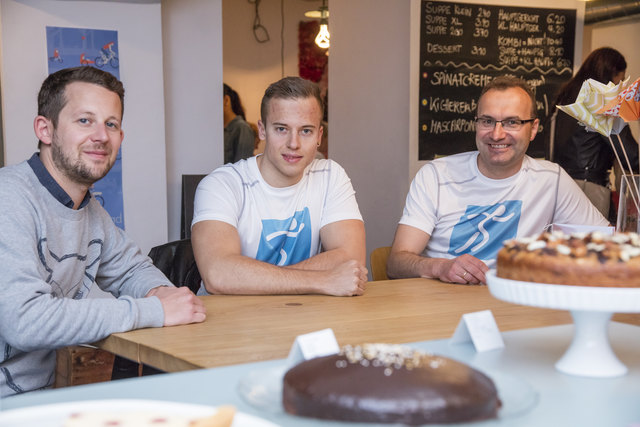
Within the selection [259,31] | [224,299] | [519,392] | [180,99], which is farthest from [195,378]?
[259,31]

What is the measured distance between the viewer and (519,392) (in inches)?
36.5

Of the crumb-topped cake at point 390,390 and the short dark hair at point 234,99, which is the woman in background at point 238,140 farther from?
the crumb-topped cake at point 390,390

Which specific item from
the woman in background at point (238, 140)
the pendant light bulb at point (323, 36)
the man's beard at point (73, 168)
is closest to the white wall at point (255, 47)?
the woman in background at point (238, 140)

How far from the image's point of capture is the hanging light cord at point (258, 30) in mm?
8109

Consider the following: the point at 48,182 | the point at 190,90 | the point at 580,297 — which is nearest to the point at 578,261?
the point at 580,297

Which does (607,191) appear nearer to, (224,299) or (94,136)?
(224,299)

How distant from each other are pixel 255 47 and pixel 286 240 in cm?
601

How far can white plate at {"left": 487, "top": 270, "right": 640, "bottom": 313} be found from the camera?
100cm

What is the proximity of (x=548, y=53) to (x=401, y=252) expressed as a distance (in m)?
3.12

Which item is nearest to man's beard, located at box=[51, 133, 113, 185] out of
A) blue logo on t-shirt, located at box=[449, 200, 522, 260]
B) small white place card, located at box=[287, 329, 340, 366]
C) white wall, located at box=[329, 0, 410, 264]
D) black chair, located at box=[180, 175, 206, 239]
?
small white place card, located at box=[287, 329, 340, 366]

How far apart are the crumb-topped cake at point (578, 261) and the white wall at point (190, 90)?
11.3 feet

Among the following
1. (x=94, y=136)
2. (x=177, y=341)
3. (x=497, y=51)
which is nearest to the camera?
(x=177, y=341)

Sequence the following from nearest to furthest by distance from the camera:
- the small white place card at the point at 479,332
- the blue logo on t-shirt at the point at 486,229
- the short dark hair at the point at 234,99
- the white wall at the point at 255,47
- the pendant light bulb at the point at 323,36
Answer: the small white place card at the point at 479,332 → the blue logo on t-shirt at the point at 486,229 → the pendant light bulb at the point at 323,36 → the short dark hair at the point at 234,99 → the white wall at the point at 255,47

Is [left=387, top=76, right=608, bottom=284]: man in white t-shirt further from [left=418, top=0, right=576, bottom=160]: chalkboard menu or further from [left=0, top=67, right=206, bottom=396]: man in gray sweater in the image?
[left=418, top=0, right=576, bottom=160]: chalkboard menu
